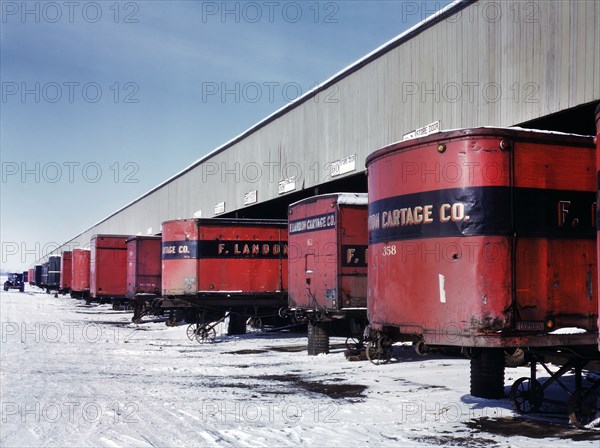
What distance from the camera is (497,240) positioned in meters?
8.15

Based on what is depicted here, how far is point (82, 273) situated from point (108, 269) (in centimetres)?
778

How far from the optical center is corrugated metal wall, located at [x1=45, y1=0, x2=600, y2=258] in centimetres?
1199

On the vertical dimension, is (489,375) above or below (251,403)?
above

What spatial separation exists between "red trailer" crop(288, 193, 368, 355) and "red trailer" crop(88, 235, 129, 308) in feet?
65.0

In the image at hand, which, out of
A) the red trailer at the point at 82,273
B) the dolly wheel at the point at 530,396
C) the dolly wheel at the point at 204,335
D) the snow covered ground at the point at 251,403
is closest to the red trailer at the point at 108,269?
the red trailer at the point at 82,273

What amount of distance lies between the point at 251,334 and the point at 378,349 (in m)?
9.67

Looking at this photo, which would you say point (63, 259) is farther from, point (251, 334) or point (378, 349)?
point (378, 349)

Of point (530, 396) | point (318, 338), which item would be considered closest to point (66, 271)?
point (318, 338)

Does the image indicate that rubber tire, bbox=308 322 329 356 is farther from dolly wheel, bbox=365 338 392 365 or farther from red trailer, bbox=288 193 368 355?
dolly wheel, bbox=365 338 392 365

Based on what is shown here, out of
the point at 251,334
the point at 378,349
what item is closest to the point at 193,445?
the point at 378,349

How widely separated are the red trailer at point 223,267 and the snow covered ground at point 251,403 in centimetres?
371

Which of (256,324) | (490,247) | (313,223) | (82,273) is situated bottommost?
(256,324)

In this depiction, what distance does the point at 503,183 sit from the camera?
8227mm

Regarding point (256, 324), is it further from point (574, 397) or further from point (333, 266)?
point (574, 397)
